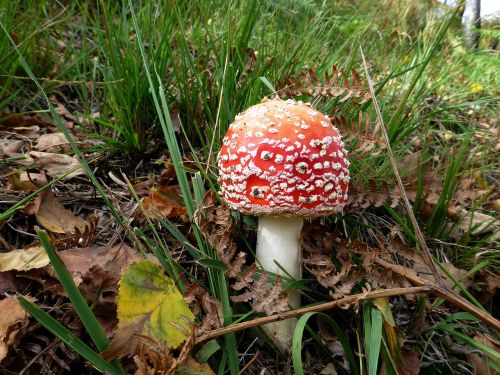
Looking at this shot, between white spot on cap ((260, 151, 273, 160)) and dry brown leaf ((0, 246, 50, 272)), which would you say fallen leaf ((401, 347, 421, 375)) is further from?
dry brown leaf ((0, 246, 50, 272))

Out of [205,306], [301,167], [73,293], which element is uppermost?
[301,167]

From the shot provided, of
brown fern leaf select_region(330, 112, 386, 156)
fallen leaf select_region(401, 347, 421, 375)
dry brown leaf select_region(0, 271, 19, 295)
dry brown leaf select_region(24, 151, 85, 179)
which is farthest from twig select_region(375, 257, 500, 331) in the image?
dry brown leaf select_region(24, 151, 85, 179)

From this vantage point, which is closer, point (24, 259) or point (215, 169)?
point (24, 259)

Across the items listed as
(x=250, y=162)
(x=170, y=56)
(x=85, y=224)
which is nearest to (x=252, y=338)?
(x=250, y=162)

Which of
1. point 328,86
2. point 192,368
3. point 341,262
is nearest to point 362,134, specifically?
point 328,86

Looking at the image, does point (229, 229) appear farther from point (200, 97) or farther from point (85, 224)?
point (200, 97)

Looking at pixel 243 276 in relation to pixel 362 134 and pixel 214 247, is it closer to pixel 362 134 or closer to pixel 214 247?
pixel 214 247

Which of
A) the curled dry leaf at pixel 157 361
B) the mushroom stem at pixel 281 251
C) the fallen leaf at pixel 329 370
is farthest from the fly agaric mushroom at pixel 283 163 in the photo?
the curled dry leaf at pixel 157 361
